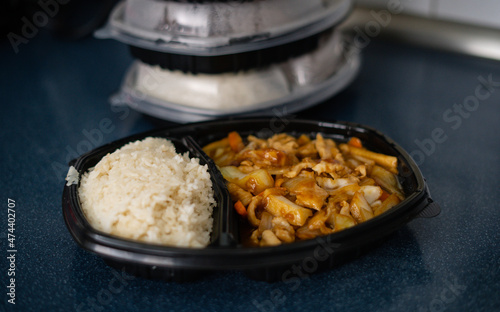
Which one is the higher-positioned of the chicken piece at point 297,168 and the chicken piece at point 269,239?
the chicken piece at point 297,168

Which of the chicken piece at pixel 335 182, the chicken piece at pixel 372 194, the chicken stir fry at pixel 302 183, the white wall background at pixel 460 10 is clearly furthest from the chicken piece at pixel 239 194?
the white wall background at pixel 460 10

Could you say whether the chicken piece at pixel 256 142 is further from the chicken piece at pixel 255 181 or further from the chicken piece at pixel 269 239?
the chicken piece at pixel 269 239

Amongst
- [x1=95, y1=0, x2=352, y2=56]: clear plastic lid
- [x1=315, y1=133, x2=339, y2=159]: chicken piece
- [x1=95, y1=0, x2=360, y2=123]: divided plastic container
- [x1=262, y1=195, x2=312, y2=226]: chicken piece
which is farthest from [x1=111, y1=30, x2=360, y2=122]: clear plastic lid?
[x1=262, y1=195, x2=312, y2=226]: chicken piece

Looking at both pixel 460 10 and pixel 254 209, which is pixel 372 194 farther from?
pixel 460 10

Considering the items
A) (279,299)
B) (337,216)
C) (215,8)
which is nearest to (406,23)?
(215,8)

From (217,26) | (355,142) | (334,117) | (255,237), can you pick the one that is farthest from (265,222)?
(334,117)

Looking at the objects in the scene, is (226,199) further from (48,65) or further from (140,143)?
(48,65)
